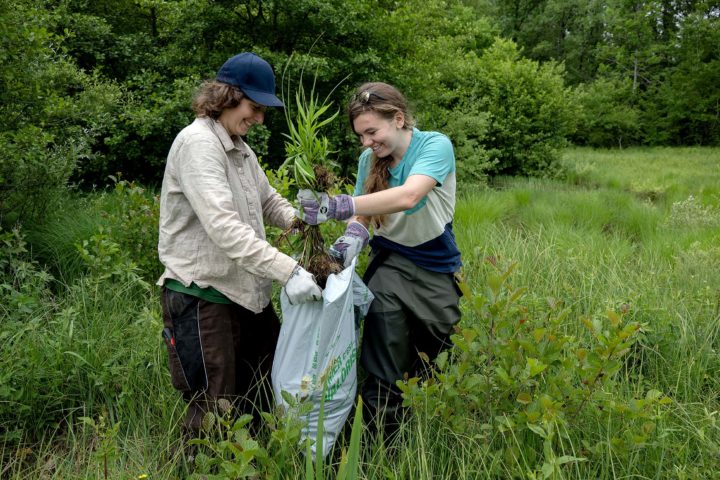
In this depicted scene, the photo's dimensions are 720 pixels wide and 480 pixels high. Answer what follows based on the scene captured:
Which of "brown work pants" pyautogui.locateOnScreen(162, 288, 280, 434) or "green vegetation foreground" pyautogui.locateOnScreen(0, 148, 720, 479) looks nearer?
"green vegetation foreground" pyautogui.locateOnScreen(0, 148, 720, 479)

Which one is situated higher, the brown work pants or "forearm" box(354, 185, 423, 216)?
"forearm" box(354, 185, 423, 216)

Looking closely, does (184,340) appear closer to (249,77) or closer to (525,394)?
(249,77)

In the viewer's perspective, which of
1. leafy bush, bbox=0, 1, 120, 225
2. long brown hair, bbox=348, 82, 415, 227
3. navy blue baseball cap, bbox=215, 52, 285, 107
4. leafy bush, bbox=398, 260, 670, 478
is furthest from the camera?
leafy bush, bbox=0, 1, 120, 225

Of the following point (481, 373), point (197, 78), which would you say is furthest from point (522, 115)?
point (481, 373)

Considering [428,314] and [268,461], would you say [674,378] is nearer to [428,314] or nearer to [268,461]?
[428,314]

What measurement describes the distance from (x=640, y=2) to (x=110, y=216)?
106 ft

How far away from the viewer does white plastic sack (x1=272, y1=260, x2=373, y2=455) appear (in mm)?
2041

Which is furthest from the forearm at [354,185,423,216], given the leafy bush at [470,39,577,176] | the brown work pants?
the leafy bush at [470,39,577,176]

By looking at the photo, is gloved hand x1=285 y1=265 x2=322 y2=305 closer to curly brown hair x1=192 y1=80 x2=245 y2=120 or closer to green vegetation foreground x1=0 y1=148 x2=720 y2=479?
green vegetation foreground x1=0 y1=148 x2=720 y2=479

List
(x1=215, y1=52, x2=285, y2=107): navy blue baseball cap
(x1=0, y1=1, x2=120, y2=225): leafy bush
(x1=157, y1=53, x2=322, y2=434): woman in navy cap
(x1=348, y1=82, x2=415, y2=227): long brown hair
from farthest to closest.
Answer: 1. (x1=0, y1=1, x2=120, y2=225): leafy bush
2. (x1=348, y1=82, x2=415, y2=227): long brown hair
3. (x1=215, y1=52, x2=285, y2=107): navy blue baseball cap
4. (x1=157, y1=53, x2=322, y2=434): woman in navy cap

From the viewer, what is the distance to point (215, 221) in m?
1.98

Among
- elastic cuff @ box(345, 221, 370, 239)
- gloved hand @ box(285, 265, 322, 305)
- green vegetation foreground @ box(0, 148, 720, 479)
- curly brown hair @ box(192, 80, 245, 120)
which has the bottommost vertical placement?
green vegetation foreground @ box(0, 148, 720, 479)

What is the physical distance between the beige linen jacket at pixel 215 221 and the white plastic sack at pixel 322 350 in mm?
176

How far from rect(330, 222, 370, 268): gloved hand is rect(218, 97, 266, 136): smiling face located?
61 centimetres
